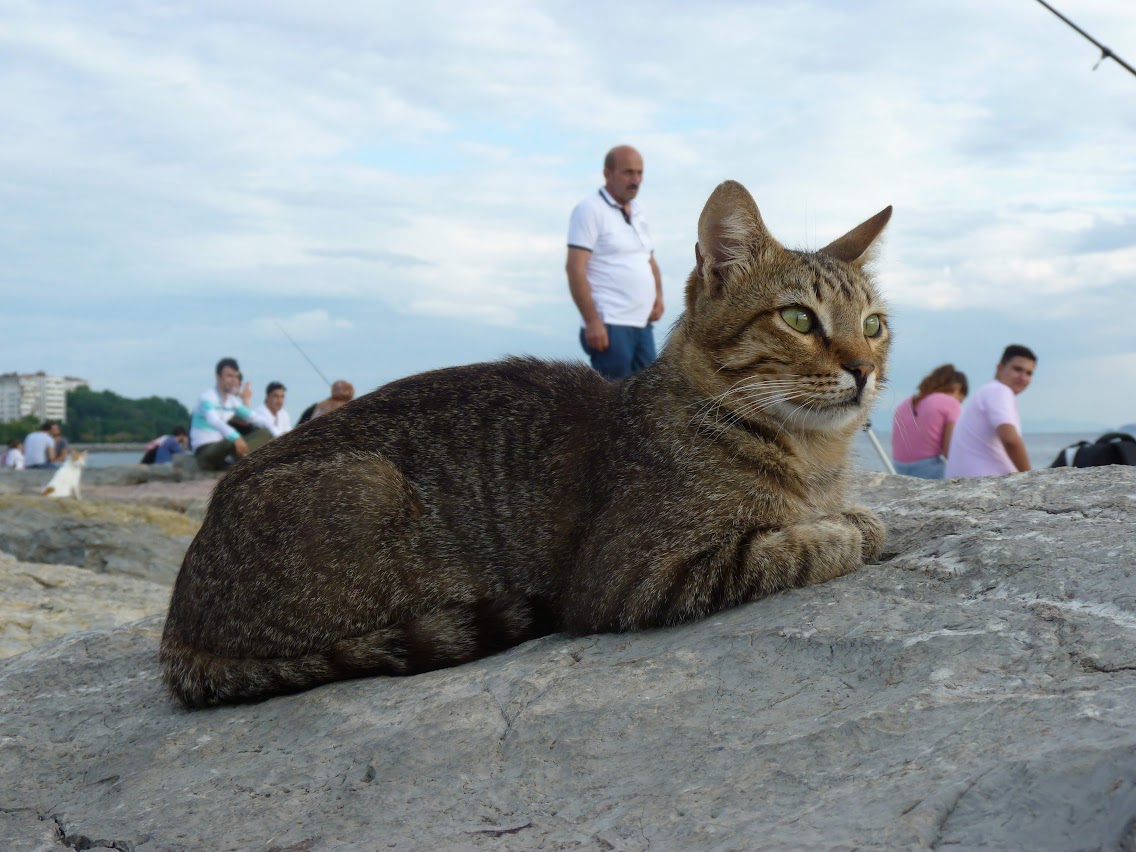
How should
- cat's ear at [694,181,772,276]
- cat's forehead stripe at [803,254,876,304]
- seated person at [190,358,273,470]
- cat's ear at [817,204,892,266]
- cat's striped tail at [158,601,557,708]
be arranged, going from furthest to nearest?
seated person at [190,358,273,470], cat's ear at [817,204,892,266], cat's ear at [694,181,772,276], cat's forehead stripe at [803,254,876,304], cat's striped tail at [158,601,557,708]

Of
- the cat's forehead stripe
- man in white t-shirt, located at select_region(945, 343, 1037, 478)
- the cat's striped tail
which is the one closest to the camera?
the cat's striped tail

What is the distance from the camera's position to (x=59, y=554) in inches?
425

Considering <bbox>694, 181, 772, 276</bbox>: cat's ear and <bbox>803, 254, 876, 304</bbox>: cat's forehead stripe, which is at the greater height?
<bbox>694, 181, 772, 276</bbox>: cat's ear

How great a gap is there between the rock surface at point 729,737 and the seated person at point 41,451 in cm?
2335

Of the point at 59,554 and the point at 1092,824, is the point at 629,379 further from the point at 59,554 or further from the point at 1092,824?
the point at 59,554

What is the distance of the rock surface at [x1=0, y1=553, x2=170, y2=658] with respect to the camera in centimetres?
666

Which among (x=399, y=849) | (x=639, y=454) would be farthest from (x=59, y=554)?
(x=399, y=849)

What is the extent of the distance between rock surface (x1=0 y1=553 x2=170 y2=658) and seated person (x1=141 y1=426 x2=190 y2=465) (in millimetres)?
17210

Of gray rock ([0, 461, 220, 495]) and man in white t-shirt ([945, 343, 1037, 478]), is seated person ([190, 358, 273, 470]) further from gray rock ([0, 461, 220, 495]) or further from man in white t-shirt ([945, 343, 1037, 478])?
man in white t-shirt ([945, 343, 1037, 478])

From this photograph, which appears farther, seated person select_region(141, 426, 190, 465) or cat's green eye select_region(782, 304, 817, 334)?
seated person select_region(141, 426, 190, 465)

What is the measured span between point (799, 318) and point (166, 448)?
23231 millimetres

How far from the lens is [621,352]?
32.4 feet

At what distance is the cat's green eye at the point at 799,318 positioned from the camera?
4.28m

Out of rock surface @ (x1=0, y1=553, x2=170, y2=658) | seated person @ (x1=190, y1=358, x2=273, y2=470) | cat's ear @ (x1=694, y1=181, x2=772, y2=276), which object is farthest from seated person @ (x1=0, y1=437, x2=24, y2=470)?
cat's ear @ (x1=694, y1=181, x2=772, y2=276)
